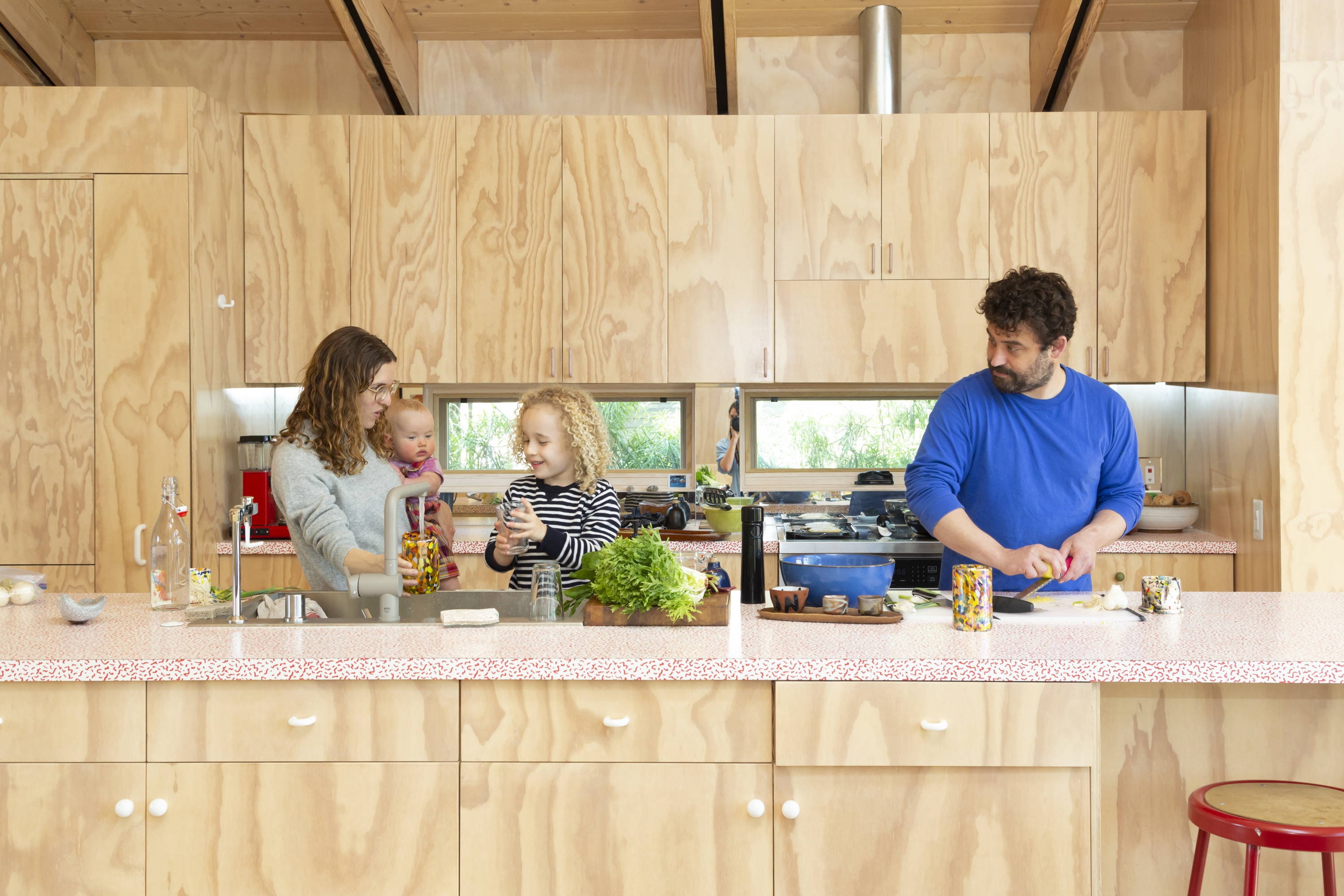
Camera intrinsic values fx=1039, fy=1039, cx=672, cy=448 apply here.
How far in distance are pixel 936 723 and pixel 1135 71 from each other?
333 cm

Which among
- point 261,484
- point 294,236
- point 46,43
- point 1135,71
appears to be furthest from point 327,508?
point 1135,71

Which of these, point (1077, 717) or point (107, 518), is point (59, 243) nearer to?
point (107, 518)

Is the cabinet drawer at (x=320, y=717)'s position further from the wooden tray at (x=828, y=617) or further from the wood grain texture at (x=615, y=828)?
the wooden tray at (x=828, y=617)

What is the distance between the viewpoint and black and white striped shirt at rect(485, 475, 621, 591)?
90.2 inches

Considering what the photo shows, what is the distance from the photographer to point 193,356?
3424 mm

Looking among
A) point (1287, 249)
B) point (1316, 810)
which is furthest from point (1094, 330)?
point (1316, 810)

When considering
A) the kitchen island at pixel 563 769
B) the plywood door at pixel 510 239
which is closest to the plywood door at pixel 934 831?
the kitchen island at pixel 563 769

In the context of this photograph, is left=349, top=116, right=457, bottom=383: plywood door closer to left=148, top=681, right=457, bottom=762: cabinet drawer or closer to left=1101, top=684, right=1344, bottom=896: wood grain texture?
left=148, top=681, right=457, bottom=762: cabinet drawer

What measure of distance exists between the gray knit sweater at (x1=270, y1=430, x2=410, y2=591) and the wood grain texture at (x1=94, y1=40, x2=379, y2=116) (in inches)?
91.8

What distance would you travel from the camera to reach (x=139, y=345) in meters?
3.40

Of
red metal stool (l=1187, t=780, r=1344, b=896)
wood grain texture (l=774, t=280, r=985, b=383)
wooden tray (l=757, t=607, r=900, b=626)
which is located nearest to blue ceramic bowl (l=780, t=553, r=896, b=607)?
wooden tray (l=757, t=607, r=900, b=626)

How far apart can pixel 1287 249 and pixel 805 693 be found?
243 cm

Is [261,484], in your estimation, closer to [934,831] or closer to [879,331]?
[879,331]

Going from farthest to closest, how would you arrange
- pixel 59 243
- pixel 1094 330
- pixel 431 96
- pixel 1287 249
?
1. pixel 431 96
2. pixel 1094 330
3. pixel 59 243
4. pixel 1287 249
